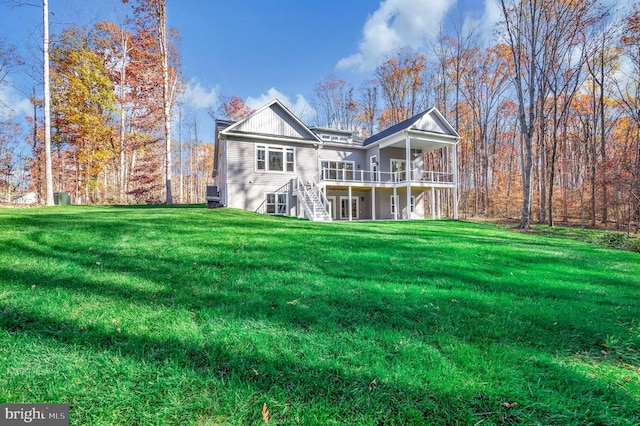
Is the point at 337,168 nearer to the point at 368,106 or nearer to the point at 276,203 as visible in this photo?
the point at 276,203

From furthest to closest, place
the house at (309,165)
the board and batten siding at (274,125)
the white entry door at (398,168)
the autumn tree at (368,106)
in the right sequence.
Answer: the autumn tree at (368,106) → the white entry door at (398,168) → the board and batten siding at (274,125) → the house at (309,165)

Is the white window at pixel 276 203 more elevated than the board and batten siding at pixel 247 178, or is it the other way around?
the board and batten siding at pixel 247 178

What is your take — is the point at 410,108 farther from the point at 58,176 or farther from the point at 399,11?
the point at 58,176

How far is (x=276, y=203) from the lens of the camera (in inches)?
619

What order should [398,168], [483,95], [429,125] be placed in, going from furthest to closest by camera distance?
[483,95]
[398,168]
[429,125]

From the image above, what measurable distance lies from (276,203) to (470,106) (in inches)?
910

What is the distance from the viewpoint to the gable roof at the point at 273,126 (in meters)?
14.9

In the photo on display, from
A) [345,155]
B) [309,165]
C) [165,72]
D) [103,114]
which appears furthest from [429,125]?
[103,114]

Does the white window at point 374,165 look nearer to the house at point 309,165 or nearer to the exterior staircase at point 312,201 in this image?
the house at point 309,165

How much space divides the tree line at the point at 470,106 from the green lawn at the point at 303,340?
46.7 ft

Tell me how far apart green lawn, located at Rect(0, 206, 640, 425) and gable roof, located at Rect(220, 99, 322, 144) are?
1110 cm

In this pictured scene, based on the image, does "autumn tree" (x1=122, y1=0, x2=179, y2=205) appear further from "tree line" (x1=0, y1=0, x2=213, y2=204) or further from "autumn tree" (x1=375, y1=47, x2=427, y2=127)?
"autumn tree" (x1=375, y1=47, x2=427, y2=127)

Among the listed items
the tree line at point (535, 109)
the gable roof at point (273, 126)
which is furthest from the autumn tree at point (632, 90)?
the gable roof at point (273, 126)

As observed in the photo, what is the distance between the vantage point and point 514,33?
53.4 ft
